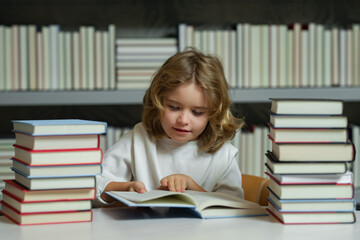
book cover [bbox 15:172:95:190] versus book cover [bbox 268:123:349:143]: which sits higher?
book cover [bbox 268:123:349:143]

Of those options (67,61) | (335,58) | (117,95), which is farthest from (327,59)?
(67,61)

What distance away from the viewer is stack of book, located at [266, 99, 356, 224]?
1.08m

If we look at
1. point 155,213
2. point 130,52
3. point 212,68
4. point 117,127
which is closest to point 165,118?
point 212,68

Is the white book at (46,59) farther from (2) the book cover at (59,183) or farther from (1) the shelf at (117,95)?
(2) the book cover at (59,183)

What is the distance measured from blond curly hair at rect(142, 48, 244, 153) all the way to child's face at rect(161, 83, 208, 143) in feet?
0.06

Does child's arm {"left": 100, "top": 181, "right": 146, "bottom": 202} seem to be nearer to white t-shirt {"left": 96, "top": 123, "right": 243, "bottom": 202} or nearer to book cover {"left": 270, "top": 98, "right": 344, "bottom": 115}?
white t-shirt {"left": 96, "top": 123, "right": 243, "bottom": 202}

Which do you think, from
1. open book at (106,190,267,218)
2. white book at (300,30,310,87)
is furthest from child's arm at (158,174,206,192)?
white book at (300,30,310,87)

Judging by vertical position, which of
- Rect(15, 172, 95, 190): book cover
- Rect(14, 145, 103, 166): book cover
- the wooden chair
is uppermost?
Rect(14, 145, 103, 166): book cover

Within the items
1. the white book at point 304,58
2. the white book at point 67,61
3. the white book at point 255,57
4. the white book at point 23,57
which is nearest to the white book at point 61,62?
the white book at point 67,61

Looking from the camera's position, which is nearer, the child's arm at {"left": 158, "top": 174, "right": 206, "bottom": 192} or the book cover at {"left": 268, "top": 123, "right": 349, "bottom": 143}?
the book cover at {"left": 268, "top": 123, "right": 349, "bottom": 143}

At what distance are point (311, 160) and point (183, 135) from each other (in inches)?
21.1

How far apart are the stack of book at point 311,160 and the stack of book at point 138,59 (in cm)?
134

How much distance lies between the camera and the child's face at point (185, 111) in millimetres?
1486

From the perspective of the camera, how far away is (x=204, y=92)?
1.51m
